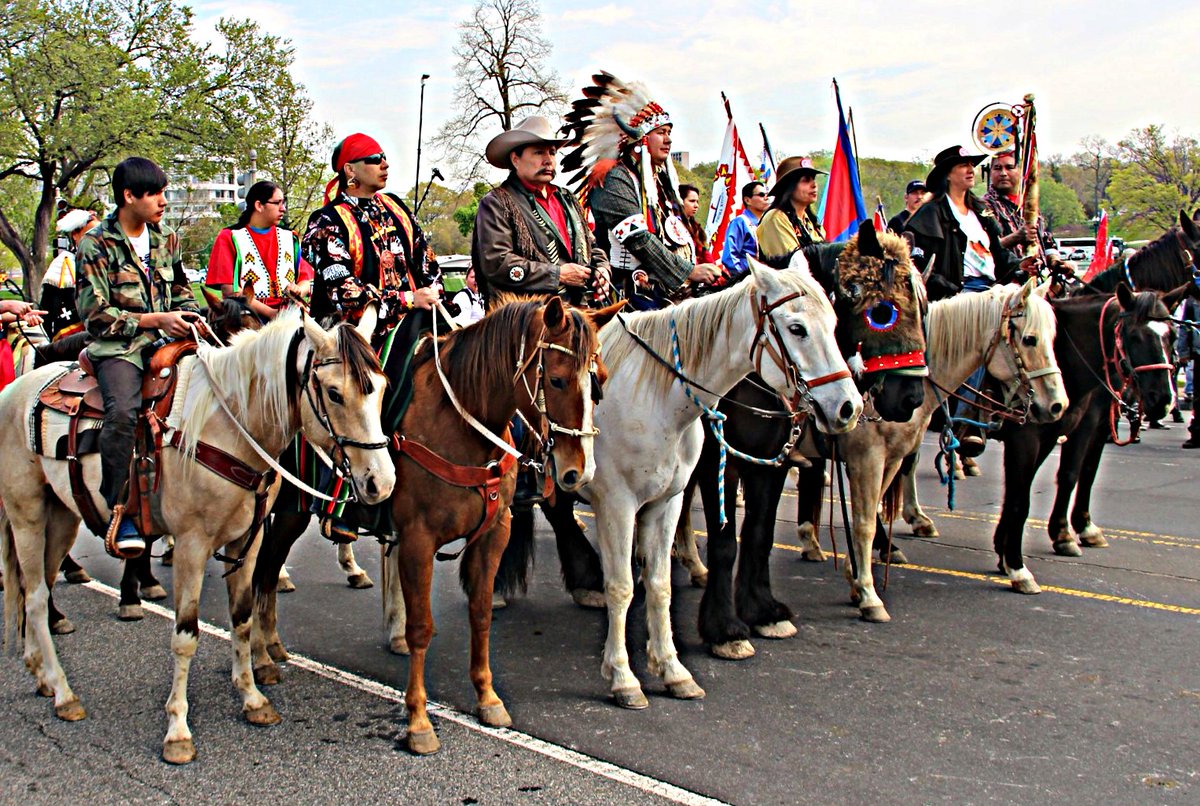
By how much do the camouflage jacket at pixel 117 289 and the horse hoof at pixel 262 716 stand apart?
1.77 metres

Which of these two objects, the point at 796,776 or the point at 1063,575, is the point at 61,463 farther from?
the point at 1063,575

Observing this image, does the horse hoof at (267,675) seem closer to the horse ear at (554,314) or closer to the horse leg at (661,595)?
the horse leg at (661,595)

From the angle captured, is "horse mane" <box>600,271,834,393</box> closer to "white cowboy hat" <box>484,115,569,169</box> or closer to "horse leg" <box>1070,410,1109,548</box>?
"white cowboy hat" <box>484,115,569,169</box>

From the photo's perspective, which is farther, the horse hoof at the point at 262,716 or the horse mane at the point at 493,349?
the horse hoof at the point at 262,716

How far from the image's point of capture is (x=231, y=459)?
4793 millimetres

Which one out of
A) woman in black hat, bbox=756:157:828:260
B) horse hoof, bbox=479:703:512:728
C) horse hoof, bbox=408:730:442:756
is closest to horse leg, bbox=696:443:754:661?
horse hoof, bbox=479:703:512:728

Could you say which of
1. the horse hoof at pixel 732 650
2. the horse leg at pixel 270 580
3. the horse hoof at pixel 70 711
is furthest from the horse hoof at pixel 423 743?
the horse hoof at pixel 732 650

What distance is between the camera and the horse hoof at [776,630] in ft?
20.8

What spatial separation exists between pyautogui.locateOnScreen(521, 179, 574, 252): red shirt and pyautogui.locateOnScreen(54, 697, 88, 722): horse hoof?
141 inches

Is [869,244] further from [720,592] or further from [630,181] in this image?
[720,592]

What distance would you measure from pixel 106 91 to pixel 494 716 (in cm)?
2949

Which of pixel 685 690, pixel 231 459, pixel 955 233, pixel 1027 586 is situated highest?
pixel 955 233

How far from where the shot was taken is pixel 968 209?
8703 mm

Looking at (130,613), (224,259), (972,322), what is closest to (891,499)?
(972,322)
